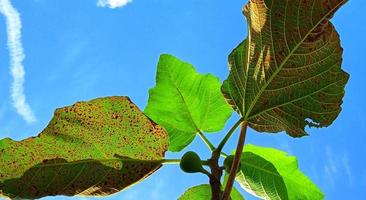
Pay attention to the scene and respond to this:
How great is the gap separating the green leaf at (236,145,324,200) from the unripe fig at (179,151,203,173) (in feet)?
0.63

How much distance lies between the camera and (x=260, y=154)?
973 mm

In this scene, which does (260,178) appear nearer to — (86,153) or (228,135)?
(228,135)

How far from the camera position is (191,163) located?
739 millimetres

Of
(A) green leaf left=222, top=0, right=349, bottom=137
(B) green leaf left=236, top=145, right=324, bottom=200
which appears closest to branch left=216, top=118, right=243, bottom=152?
(A) green leaf left=222, top=0, right=349, bottom=137

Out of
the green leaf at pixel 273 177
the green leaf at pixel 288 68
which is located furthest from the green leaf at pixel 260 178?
the green leaf at pixel 288 68

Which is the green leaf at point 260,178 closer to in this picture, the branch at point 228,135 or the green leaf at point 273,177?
the green leaf at point 273,177

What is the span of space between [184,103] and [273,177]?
20cm

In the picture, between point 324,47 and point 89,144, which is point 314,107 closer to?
point 324,47

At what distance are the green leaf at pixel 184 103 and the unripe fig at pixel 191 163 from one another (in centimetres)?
20

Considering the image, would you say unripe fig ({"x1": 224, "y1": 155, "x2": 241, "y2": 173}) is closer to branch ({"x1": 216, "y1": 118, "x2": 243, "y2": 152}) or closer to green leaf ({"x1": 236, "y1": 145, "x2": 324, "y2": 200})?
branch ({"x1": 216, "y1": 118, "x2": 243, "y2": 152})

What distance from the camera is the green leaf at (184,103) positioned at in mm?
943

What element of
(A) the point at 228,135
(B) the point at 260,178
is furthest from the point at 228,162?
(B) the point at 260,178

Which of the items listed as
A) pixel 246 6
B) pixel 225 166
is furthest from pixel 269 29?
pixel 225 166

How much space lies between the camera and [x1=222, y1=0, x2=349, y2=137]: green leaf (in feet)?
2.32
